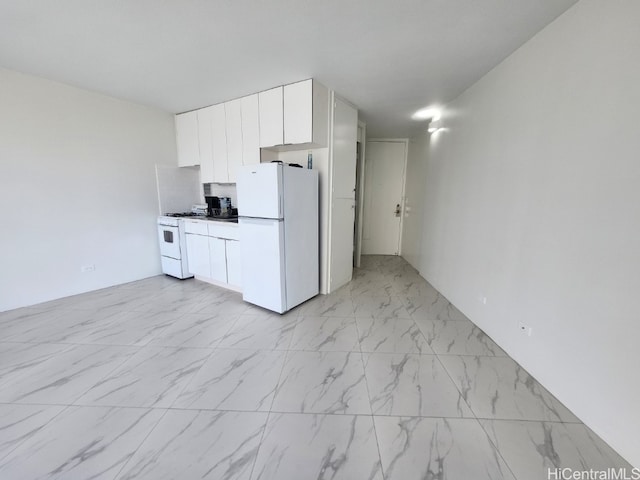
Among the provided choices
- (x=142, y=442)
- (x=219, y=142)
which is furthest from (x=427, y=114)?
(x=142, y=442)

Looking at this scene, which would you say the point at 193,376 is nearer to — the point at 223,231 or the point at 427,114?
the point at 223,231

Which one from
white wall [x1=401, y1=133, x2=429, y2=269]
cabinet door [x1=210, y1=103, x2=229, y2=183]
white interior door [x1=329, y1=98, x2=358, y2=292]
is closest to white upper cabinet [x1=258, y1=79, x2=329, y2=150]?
white interior door [x1=329, y1=98, x2=358, y2=292]

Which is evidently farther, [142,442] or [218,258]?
[218,258]

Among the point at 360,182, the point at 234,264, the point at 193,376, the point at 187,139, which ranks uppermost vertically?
the point at 187,139

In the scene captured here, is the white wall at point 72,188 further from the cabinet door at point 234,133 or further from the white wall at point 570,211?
the white wall at point 570,211

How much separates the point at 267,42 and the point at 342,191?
1802mm

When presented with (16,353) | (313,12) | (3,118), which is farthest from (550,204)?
(3,118)

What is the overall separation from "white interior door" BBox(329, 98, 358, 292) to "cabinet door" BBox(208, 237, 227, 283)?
1439 millimetres

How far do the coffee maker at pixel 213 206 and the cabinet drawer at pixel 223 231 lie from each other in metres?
0.68

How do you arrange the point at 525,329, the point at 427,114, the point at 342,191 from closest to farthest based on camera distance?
the point at 525,329
the point at 342,191
the point at 427,114

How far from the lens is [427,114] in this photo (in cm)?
377

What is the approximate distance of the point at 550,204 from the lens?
1.72m

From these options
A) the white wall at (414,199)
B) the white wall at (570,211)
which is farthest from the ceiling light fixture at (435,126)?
the white wall at (570,211)

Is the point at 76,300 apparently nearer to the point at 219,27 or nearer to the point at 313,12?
the point at 219,27
